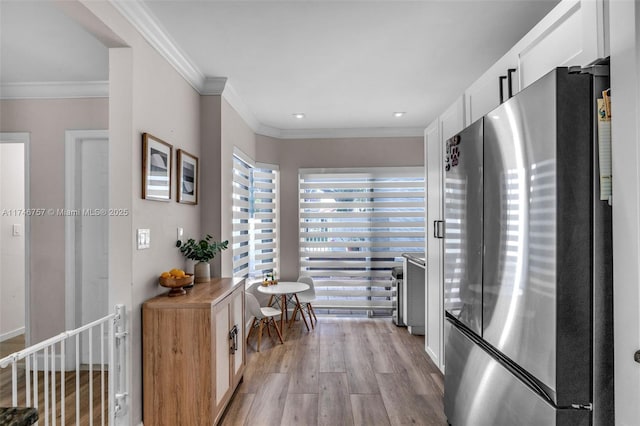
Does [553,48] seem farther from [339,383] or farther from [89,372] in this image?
[89,372]

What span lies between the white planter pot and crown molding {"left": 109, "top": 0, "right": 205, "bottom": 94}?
1521 millimetres

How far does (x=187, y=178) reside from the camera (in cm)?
288

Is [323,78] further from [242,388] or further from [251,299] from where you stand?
[242,388]

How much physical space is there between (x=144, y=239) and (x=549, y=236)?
2.11 metres

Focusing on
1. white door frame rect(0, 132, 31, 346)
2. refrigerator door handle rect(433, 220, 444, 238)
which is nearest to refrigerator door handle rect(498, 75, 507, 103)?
refrigerator door handle rect(433, 220, 444, 238)

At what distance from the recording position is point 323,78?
3189 mm

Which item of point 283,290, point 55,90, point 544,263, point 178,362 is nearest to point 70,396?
point 178,362

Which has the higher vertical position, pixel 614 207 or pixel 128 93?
pixel 128 93

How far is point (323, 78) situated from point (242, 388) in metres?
2.71

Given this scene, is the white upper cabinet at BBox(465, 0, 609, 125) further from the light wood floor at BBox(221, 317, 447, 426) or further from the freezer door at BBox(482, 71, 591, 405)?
the light wood floor at BBox(221, 317, 447, 426)

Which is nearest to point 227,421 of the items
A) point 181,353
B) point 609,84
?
point 181,353

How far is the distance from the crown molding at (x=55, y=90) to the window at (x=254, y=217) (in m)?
1.32

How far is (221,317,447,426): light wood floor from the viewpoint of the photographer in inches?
95.5

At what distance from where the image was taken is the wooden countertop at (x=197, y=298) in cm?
212
